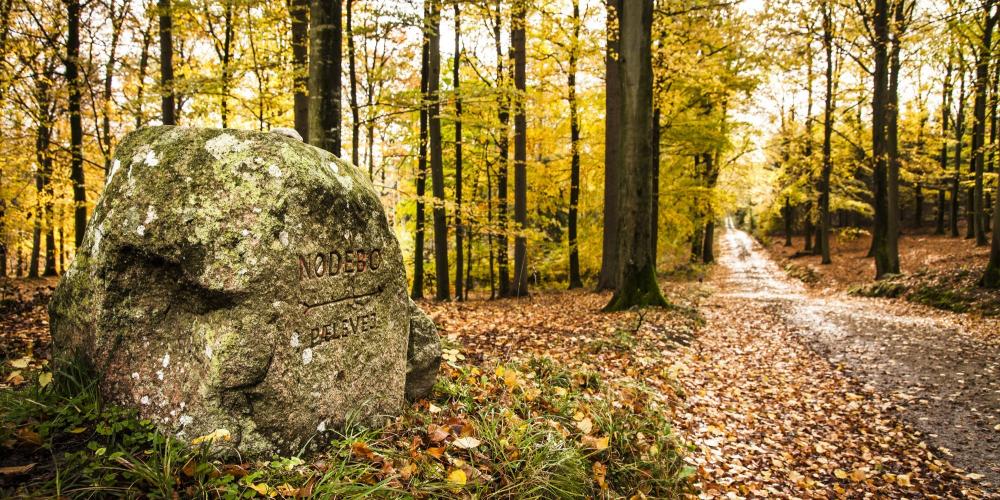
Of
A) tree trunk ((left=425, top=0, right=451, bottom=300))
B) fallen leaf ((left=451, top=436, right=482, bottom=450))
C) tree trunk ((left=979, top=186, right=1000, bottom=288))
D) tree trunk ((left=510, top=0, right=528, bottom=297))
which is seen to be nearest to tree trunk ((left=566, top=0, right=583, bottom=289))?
tree trunk ((left=510, top=0, right=528, bottom=297))

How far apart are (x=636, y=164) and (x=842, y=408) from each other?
5697 mm

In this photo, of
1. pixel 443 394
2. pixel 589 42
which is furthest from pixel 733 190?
pixel 443 394

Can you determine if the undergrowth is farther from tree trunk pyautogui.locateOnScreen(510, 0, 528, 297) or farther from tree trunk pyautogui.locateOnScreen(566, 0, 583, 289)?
tree trunk pyautogui.locateOnScreen(510, 0, 528, 297)

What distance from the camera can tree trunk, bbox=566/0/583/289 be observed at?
14359 mm

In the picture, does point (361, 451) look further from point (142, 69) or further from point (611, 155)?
point (142, 69)

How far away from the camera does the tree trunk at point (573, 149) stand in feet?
47.1

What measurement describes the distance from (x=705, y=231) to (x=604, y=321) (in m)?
19.2

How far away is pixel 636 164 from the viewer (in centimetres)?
986

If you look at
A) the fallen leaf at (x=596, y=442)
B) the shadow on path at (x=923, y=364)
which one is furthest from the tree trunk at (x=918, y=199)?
the fallen leaf at (x=596, y=442)

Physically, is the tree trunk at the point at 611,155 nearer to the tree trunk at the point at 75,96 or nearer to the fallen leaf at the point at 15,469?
the fallen leaf at the point at 15,469

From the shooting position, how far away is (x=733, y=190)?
70.1 ft

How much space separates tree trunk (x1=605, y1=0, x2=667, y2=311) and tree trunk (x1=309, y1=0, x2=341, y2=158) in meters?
6.07

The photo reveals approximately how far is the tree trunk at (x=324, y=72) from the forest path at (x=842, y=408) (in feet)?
18.5

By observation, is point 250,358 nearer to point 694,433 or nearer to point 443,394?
point 443,394
